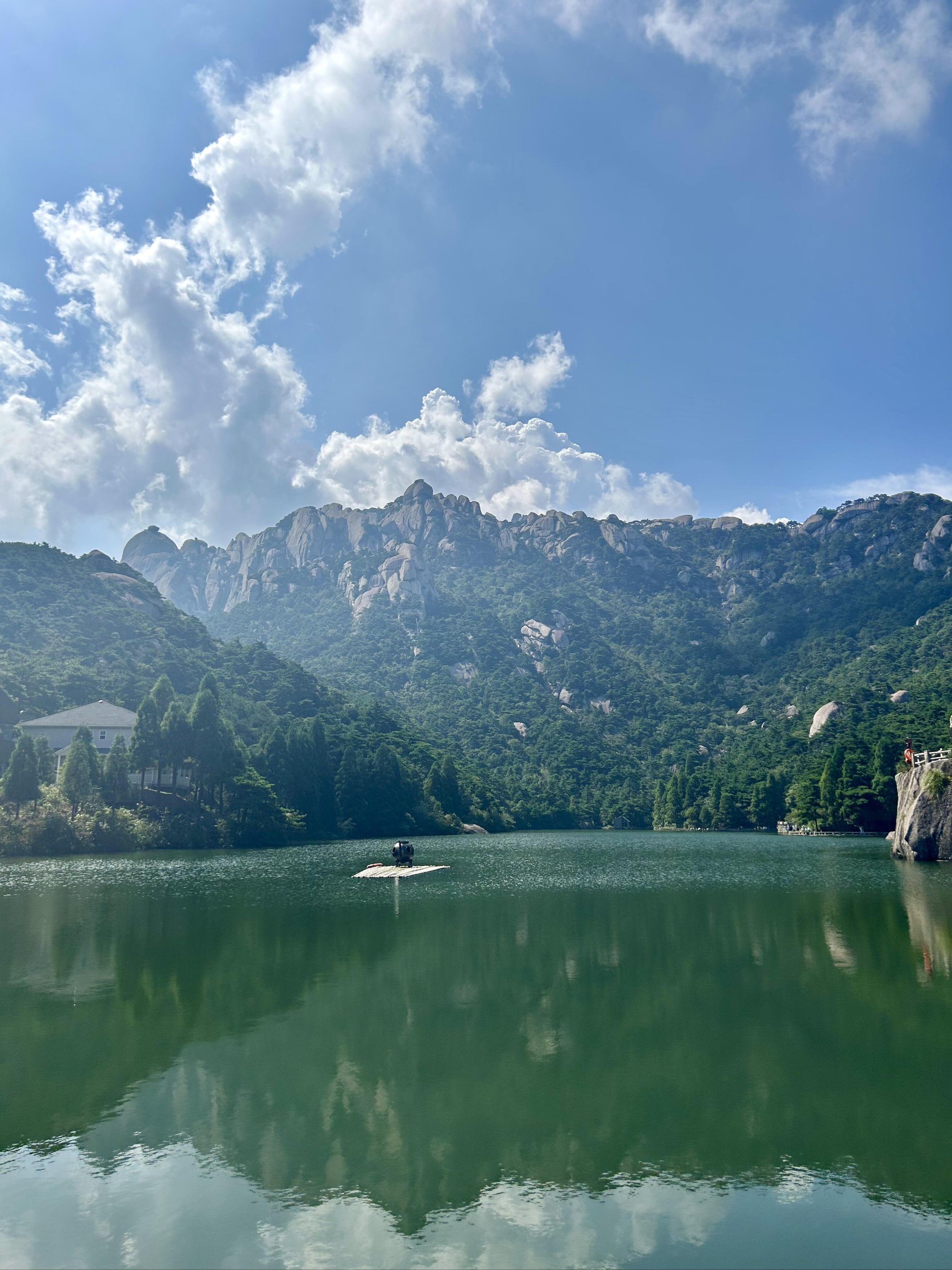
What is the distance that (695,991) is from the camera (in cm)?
2091

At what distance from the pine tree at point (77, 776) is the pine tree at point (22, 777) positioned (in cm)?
230

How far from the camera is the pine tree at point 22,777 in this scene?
67188 mm

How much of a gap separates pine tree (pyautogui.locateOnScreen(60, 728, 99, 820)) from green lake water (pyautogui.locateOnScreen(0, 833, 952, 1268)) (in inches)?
1615

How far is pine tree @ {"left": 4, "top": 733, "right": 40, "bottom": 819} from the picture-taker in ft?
220

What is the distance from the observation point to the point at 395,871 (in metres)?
53.1

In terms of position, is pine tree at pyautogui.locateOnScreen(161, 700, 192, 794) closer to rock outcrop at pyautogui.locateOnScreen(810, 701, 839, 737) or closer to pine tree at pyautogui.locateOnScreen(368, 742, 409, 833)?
pine tree at pyautogui.locateOnScreen(368, 742, 409, 833)

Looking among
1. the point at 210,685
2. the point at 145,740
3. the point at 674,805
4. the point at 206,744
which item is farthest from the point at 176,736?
the point at 674,805

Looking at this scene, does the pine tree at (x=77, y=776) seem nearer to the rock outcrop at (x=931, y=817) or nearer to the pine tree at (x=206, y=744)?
the pine tree at (x=206, y=744)

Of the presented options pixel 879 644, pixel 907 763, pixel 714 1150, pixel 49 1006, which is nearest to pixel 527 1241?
pixel 714 1150

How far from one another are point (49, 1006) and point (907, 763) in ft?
227

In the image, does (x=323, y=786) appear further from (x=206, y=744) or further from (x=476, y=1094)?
(x=476, y=1094)

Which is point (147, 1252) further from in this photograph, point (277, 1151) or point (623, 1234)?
point (623, 1234)

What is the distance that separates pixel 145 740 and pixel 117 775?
4.21 metres

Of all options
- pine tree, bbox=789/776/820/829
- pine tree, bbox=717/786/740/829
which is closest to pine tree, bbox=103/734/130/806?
pine tree, bbox=789/776/820/829
